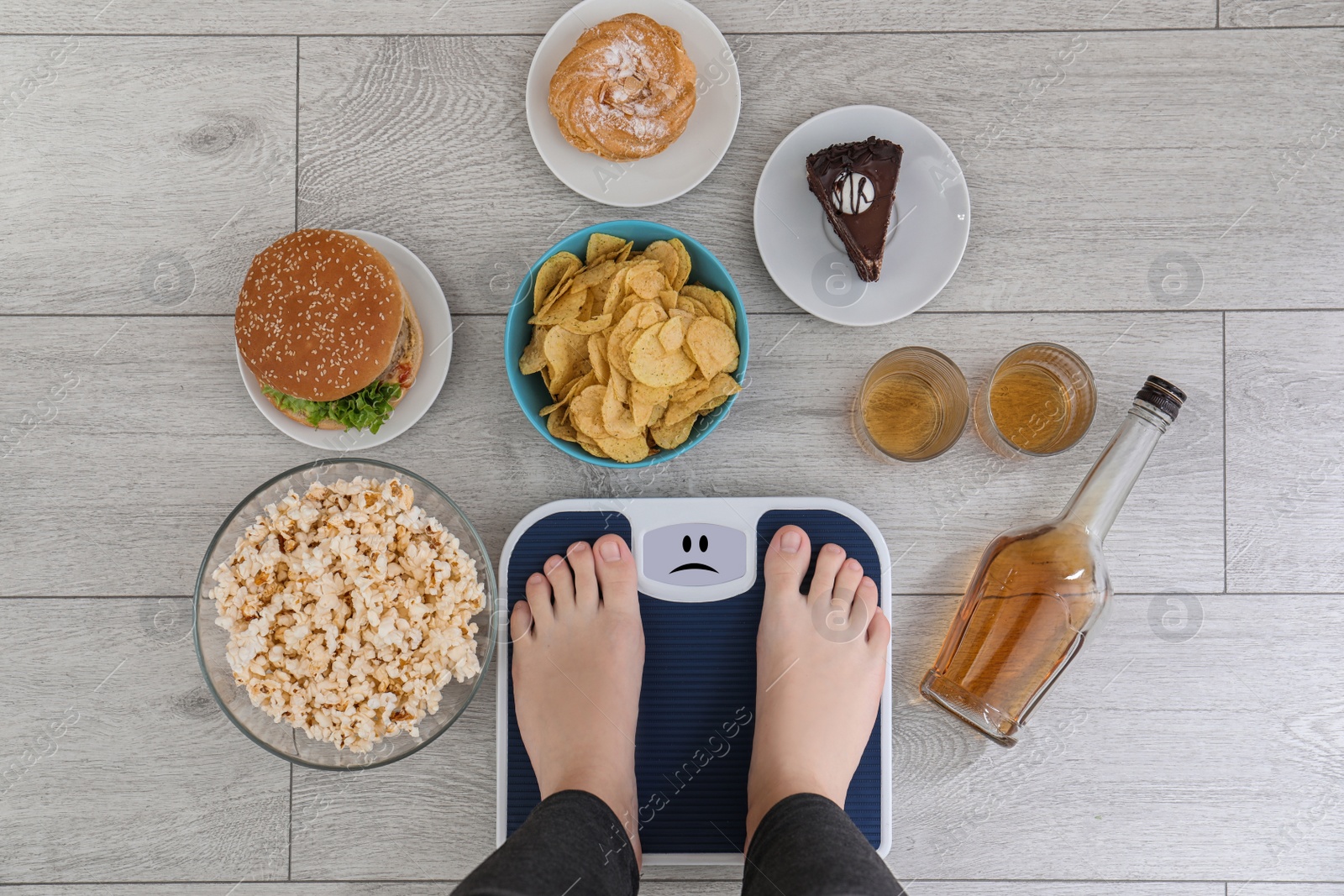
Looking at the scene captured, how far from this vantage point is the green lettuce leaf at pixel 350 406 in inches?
38.6

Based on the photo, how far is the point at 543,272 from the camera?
3.21ft

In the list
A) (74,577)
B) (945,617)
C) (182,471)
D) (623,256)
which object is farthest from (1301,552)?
(74,577)

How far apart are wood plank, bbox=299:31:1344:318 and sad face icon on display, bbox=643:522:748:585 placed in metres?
0.32

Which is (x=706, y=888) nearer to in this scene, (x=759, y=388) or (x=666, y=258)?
(x=759, y=388)

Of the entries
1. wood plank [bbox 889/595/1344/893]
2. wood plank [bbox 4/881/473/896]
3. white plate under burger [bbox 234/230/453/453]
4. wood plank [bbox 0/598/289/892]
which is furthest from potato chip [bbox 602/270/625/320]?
wood plank [bbox 4/881/473/896]

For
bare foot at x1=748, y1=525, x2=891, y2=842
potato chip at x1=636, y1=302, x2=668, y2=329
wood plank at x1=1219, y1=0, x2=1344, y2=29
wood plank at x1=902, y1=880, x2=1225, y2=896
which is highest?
wood plank at x1=1219, y1=0, x2=1344, y2=29

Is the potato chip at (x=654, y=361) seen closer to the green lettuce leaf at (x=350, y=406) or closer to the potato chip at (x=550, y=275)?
the potato chip at (x=550, y=275)

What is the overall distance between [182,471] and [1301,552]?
153cm

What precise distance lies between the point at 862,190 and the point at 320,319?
664 millimetres

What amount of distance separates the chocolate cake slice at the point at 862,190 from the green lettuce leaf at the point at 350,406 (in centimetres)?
59

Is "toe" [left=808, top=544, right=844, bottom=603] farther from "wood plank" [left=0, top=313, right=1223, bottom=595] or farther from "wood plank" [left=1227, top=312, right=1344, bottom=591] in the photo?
"wood plank" [left=1227, top=312, right=1344, bottom=591]

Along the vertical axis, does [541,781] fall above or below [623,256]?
below

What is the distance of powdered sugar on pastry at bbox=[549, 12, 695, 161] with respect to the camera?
973mm

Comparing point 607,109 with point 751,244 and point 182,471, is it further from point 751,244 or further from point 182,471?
point 182,471
